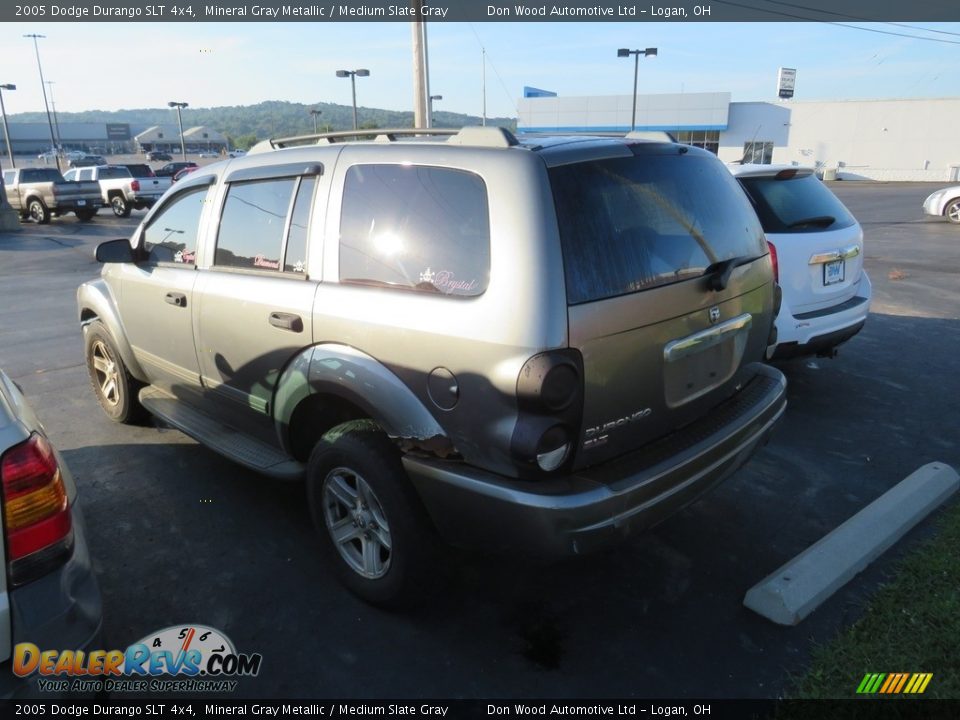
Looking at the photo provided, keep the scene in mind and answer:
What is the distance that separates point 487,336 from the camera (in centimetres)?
251

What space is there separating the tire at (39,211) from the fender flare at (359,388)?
24289mm

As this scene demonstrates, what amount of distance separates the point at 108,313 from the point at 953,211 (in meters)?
20.3

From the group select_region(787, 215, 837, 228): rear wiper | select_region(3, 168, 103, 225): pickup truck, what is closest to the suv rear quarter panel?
select_region(787, 215, 837, 228): rear wiper

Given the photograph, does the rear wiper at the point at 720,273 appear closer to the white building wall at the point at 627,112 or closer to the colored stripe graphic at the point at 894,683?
the colored stripe graphic at the point at 894,683

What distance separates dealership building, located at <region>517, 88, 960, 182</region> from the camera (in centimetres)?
4612

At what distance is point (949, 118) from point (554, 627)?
181ft

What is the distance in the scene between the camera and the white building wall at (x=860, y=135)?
151 feet

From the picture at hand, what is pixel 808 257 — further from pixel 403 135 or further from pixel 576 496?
pixel 576 496

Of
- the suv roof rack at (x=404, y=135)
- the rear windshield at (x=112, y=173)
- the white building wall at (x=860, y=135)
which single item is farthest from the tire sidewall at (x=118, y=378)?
the white building wall at (x=860, y=135)

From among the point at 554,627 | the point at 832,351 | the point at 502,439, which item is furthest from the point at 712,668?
the point at 832,351

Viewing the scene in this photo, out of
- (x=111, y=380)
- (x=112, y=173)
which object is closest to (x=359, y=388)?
(x=111, y=380)

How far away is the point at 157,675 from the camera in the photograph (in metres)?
2.77

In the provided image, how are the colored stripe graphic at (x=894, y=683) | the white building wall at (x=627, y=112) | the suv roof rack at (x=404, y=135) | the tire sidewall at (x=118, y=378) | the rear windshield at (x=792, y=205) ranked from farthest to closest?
the white building wall at (x=627, y=112) → the rear windshield at (x=792, y=205) → the tire sidewall at (x=118, y=378) → the suv roof rack at (x=404, y=135) → the colored stripe graphic at (x=894, y=683)

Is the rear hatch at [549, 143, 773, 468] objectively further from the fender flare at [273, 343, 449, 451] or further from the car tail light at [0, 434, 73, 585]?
the car tail light at [0, 434, 73, 585]
